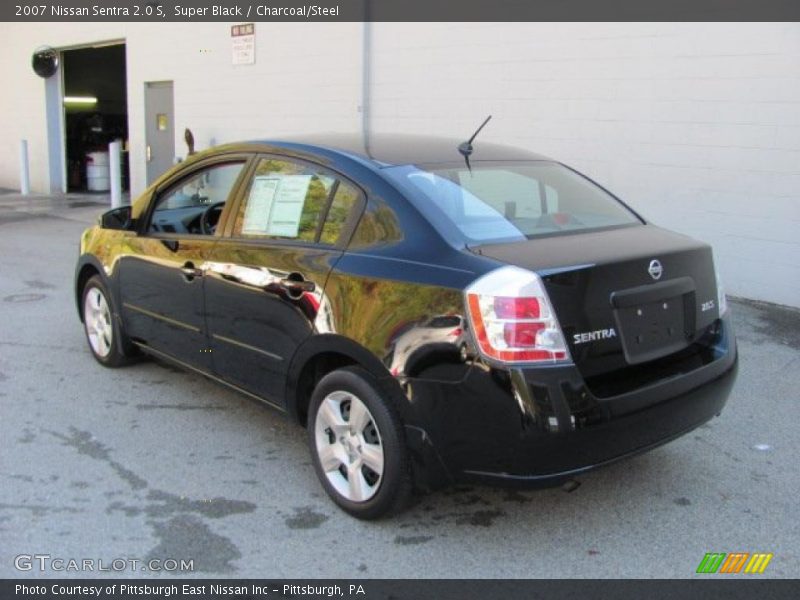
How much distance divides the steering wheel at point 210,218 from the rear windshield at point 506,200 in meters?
1.37

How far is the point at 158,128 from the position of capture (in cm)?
1451

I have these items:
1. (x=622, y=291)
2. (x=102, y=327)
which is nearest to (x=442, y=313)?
(x=622, y=291)

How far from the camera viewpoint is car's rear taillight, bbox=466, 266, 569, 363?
9.39 feet

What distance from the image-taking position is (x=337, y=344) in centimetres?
338

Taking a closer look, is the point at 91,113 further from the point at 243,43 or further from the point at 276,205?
the point at 276,205

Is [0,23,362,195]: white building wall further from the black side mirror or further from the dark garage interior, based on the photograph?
the black side mirror

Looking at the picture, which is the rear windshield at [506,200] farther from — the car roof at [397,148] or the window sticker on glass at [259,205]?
the window sticker on glass at [259,205]

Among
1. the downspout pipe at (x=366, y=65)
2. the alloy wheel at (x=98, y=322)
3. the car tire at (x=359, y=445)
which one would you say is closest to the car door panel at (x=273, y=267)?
the car tire at (x=359, y=445)

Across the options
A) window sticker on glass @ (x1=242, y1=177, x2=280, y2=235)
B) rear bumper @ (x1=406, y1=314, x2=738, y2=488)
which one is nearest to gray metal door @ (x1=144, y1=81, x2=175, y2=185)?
window sticker on glass @ (x1=242, y1=177, x2=280, y2=235)

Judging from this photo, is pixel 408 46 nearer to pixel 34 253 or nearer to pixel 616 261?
pixel 34 253

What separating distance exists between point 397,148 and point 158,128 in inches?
462
